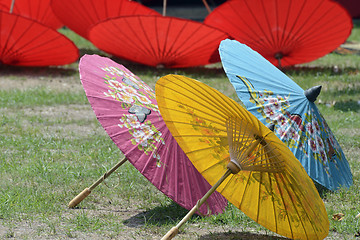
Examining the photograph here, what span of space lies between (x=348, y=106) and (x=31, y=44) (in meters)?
3.76

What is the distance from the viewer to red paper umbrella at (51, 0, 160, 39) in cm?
827

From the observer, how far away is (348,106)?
20.8 ft

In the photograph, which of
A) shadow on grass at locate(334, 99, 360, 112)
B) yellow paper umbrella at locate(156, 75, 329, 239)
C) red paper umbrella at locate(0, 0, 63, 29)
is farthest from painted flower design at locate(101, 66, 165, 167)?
red paper umbrella at locate(0, 0, 63, 29)

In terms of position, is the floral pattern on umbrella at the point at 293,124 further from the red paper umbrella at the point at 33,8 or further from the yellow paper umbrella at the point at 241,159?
the red paper umbrella at the point at 33,8

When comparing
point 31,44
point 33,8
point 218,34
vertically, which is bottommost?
point 31,44

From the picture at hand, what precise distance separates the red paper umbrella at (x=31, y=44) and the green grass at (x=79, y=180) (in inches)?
26.4

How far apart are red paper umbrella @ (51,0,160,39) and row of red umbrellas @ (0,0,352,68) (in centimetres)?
74

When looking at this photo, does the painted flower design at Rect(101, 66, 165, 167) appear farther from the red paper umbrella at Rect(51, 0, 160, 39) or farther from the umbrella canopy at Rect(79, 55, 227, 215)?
the red paper umbrella at Rect(51, 0, 160, 39)

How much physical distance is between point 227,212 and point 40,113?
2.85 m

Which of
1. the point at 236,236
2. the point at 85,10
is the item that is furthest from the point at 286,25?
the point at 236,236

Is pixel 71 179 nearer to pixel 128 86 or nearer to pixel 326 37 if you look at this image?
pixel 128 86

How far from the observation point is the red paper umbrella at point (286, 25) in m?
7.52

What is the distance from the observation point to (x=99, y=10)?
8352 mm

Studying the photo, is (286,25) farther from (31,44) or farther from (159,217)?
(159,217)
